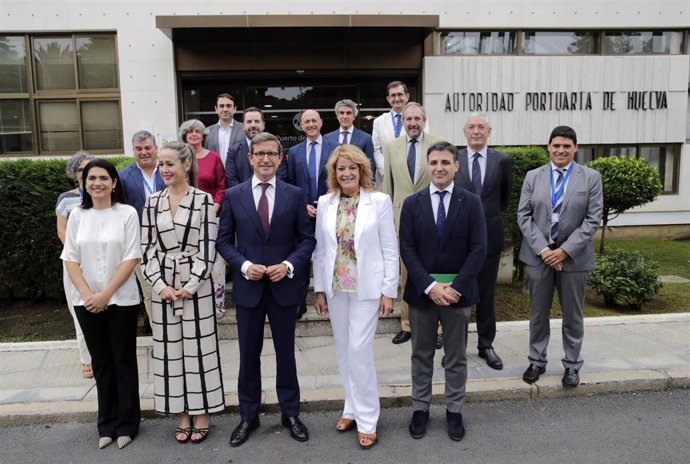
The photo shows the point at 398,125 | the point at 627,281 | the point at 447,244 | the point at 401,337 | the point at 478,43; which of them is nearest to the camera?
the point at 447,244

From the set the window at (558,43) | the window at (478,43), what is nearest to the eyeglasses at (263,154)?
the window at (478,43)

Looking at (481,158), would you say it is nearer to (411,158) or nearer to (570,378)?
(411,158)

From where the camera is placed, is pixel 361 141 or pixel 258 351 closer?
pixel 258 351

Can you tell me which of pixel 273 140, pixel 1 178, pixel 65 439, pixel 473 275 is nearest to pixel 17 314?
pixel 1 178

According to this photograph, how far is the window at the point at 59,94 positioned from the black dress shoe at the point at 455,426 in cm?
924

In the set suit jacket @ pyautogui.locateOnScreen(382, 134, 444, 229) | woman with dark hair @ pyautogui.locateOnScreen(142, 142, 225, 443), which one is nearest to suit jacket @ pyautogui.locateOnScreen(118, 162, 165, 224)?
woman with dark hair @ pyautogui.locateOnScreen(142, 142, 225, 443)

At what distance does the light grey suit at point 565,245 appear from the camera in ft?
14.4

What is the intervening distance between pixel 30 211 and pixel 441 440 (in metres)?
5.70

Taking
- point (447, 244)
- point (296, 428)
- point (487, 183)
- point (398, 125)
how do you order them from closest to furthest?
point (447, 244) < point (296, 428) < point (487, 183) < point (398, 125)

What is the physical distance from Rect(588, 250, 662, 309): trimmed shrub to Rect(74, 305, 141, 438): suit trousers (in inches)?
235

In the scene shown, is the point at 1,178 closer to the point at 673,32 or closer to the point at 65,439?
the point at 65,439

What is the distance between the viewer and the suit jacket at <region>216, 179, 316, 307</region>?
3.77 m

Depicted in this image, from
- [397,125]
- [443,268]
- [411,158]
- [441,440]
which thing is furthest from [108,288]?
[397,125]

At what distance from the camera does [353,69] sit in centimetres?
1073
